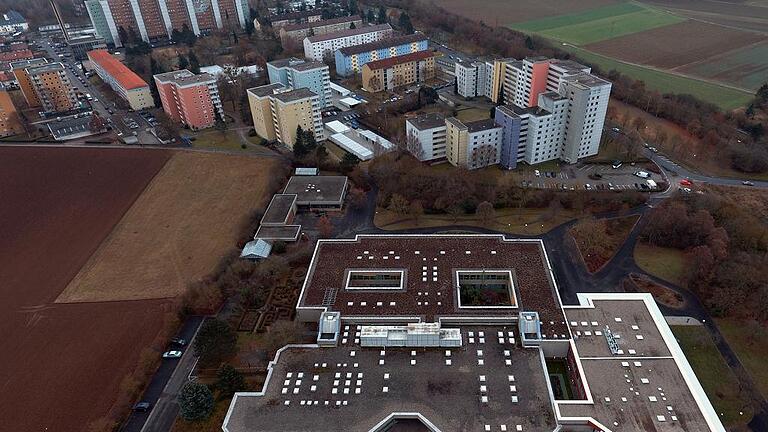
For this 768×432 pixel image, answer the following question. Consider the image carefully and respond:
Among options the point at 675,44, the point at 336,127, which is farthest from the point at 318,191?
the point at 675,44

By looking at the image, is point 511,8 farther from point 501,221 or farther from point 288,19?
point 501,221

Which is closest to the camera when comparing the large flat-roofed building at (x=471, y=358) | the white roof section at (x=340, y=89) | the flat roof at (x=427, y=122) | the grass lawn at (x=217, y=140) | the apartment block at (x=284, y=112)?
the large flat-roofed building at (x=471, y=358)

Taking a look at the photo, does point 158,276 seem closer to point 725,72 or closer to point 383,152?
point 383,152

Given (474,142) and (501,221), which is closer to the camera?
(501,221)

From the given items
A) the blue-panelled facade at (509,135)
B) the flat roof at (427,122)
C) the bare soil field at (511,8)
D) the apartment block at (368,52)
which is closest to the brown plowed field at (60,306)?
the flat roof at (427,122)

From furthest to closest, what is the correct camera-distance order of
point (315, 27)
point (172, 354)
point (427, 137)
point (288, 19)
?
point (288, 19) → point (315, 27) → point (427, 137) → point (172, 354)

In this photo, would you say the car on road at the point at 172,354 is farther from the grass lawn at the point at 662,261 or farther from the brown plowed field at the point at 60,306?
the grass lawn at the point at 662,261
